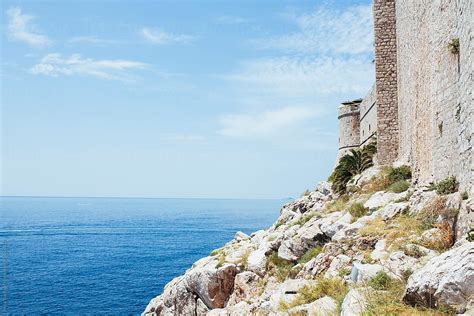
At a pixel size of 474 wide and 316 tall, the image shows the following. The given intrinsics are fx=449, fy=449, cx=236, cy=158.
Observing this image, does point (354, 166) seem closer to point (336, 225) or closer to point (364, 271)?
point (336, 225)

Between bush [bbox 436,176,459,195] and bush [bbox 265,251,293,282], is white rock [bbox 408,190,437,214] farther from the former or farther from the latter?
bush [bbox 265,251,293,282]

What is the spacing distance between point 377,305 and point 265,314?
4123 mm

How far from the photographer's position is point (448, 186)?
10.8 meters

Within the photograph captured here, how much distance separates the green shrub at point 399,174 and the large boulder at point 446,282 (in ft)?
35.6

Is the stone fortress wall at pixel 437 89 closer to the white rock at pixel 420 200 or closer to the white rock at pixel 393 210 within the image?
the white rock at pixel 420 200

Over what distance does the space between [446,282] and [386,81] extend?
659 inches

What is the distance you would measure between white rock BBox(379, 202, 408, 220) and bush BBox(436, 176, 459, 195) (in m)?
1.46

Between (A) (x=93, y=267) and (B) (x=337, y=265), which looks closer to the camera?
(B) (x=337, y=265)

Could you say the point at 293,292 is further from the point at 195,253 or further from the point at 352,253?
the point at 195,253

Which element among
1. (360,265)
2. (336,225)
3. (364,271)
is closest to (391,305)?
(364,271)

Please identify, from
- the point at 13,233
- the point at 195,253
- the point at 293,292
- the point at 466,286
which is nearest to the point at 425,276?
the point at 466,286

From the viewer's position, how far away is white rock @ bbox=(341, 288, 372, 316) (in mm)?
6988

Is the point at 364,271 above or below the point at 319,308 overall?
above

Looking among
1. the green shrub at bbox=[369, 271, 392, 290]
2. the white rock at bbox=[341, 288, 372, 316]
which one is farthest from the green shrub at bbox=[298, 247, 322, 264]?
the white rock at bbox=[341, 288, 372, 316]
